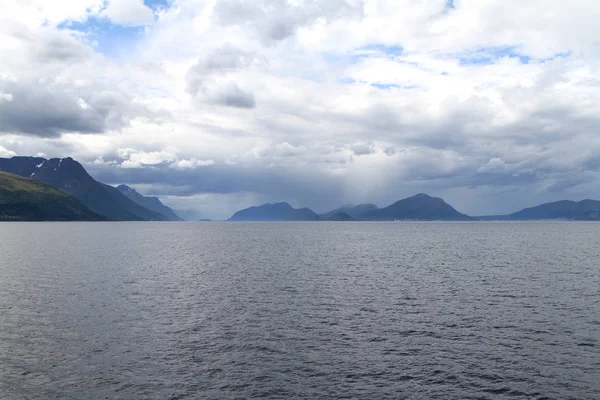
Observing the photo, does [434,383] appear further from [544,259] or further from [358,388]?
[544,259]

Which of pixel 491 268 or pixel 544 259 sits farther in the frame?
→ pixel 544 259

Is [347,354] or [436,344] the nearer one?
[347,354]

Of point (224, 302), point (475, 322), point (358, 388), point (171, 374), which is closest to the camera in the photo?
point (358, 388)

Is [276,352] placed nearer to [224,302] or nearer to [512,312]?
[224,302]

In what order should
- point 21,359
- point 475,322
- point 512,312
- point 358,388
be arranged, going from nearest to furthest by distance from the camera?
point 358,388 < point 21,359 < point 475,322 < point 512,312

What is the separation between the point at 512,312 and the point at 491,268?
52.4 m

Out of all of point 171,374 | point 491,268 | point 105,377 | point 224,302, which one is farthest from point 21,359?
point 491,268

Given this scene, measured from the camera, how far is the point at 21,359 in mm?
42031

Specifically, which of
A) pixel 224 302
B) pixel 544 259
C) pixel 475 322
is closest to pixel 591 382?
pixel 475 322

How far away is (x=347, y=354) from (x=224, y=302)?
30.1 metres

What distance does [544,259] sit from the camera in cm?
13325

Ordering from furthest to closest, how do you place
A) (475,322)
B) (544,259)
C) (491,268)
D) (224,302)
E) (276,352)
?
(544,259) → (491,268) → (224,302) → (475,322) → (276,352)

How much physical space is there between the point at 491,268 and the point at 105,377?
99.7 m

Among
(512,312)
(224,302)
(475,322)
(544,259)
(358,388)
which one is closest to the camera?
(358,388)
